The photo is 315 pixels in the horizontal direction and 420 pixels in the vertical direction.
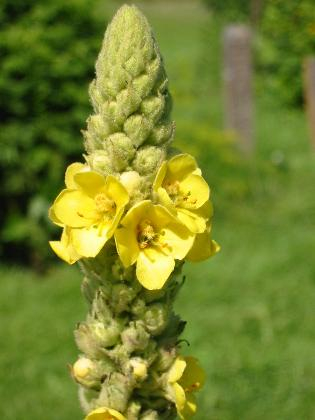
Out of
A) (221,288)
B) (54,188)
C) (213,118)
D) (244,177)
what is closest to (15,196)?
(54,188)

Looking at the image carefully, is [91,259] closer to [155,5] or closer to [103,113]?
[103,113]

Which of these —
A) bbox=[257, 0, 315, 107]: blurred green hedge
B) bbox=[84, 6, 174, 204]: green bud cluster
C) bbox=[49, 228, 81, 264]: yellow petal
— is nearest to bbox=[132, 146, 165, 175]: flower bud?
bbox=[84, 6, 174, 204]: green bud cluster

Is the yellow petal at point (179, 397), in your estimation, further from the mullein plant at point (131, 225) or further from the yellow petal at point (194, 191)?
the yellow petal at point (194, 191)

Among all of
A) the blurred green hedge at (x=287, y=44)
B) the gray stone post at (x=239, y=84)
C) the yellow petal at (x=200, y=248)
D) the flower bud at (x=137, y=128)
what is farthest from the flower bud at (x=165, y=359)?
the gray stone post at (x=239, y=84)

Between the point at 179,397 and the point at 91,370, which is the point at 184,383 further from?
the point at 91,370

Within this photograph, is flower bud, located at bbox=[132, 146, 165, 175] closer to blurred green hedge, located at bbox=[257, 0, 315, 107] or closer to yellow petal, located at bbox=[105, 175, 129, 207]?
yellow petal, located at bbox=[105, 175, 129, 207]

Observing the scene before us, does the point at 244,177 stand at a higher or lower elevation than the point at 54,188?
lower

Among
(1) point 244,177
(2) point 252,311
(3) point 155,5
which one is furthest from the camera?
(3) point 155,5
